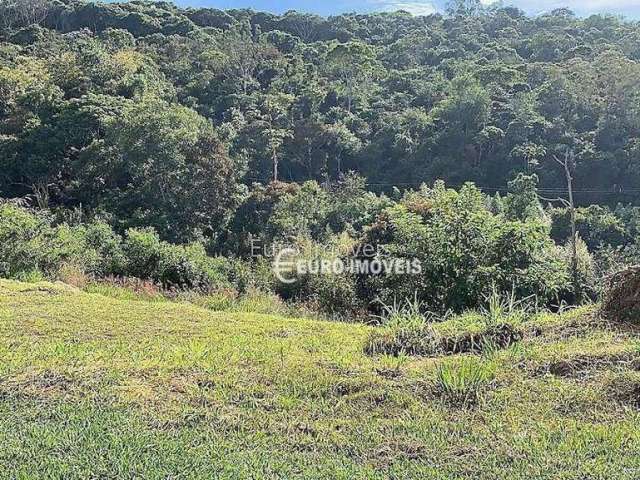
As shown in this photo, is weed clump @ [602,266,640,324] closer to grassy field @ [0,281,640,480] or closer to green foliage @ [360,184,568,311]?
grassy field @ [0,281,640,480]

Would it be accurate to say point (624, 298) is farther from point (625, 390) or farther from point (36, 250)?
point (36, 250)

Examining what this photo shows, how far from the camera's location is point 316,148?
1019 inches

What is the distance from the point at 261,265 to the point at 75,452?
33.4 feet

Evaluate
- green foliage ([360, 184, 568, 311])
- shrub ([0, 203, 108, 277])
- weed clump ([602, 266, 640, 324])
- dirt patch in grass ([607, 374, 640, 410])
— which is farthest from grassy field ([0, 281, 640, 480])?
shrub ([0, 203, 108, 277])

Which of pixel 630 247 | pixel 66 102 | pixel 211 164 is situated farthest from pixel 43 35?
pixel 630 247

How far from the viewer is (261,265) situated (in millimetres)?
12641

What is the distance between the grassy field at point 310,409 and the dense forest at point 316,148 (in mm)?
4712

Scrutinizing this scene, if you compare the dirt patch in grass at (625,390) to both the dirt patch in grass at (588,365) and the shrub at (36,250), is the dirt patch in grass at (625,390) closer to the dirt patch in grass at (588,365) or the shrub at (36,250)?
the dirt patch in grass at (588,365)

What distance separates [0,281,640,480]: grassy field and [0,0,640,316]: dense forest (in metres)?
4.71

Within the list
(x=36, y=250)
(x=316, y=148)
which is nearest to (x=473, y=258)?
(x=36, y=250)

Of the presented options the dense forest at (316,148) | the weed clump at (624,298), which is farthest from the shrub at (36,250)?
the weed clump at (624,298)

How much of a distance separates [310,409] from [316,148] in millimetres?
23389

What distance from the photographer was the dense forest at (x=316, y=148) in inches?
375

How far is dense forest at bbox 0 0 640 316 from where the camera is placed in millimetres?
9531
